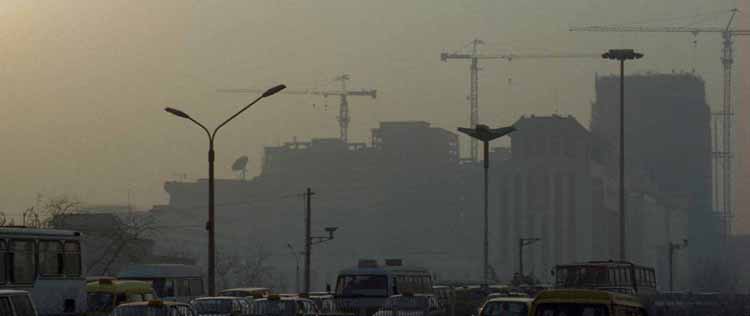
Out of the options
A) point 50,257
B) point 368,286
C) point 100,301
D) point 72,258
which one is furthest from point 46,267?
point 368,286

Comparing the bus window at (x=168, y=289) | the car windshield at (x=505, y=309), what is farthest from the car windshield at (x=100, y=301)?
the car windshield at (x=505, y=309)

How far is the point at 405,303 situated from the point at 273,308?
5.16 meters

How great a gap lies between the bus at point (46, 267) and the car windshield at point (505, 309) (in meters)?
10.4

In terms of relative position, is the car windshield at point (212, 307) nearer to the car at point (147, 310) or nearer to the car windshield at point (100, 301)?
the car windshield at point (100, 301)

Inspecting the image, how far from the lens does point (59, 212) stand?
123 meters

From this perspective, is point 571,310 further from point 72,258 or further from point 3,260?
point 72,258

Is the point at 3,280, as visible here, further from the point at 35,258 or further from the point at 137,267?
the point at 137,267

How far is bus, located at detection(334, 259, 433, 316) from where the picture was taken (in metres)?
54.2

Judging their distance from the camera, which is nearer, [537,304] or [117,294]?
[537,304]

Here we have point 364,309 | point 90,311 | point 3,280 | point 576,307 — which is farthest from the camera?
point 364,309

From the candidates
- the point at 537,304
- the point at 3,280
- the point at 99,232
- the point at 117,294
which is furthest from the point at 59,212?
the point at 537,304

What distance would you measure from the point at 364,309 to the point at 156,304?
706 inches

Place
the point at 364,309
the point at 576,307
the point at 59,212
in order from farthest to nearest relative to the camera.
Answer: the point at 59,212
the point at 364,309
the point at 576,307

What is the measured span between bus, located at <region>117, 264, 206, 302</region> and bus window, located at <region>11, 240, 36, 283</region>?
14655 millimetres
